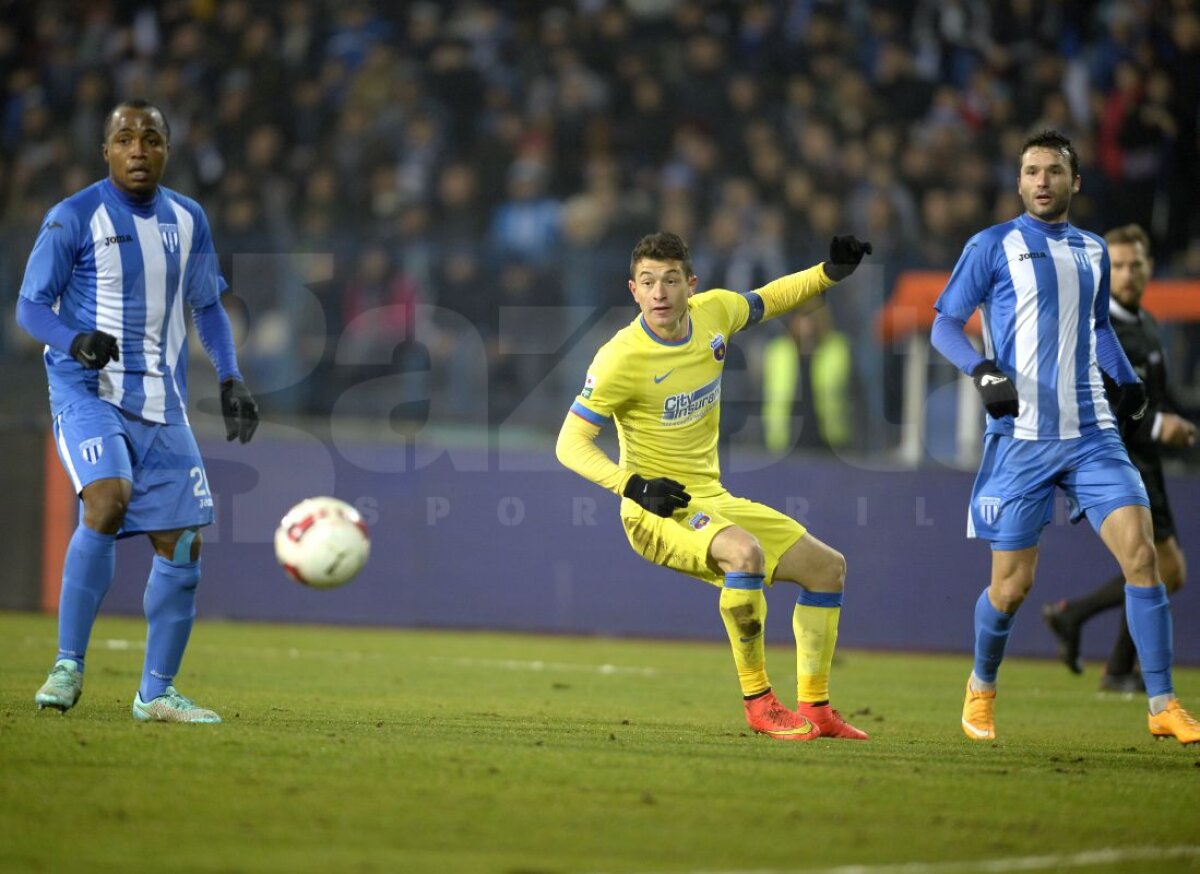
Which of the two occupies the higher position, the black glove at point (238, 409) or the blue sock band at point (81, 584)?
the black glove at point (238, 409)

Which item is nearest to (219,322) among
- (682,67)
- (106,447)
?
(106,447)

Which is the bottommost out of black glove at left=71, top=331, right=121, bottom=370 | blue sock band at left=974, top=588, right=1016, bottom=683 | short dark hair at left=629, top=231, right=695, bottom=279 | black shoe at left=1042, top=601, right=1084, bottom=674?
black shoe at left=1042, top=601, right=1084, bottom=674

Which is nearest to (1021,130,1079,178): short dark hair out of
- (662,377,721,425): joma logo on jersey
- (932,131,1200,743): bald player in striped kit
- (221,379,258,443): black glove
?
(932,131,1200,743): bald player in striped kit

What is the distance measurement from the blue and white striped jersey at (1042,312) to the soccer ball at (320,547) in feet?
8.94

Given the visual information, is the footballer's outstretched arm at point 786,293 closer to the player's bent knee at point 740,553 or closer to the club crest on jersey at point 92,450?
the player's bent knee at point 740,553

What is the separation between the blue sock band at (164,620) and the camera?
6574 mm

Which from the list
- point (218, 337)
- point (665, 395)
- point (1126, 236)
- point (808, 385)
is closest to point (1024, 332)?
point (665, 395)

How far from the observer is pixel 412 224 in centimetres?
1538

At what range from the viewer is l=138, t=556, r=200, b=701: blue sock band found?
21.6 ft

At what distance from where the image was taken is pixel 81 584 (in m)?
6.48

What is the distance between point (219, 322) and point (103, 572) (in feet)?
3.90

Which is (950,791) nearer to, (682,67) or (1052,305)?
(1052,305)

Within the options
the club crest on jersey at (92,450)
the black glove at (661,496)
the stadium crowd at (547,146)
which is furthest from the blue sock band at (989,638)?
the stadium crowd at (547,146)

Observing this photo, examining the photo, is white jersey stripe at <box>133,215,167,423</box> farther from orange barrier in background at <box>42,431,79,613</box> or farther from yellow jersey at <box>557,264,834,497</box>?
orange barrier in background at <box>42,431,79,613</box>
